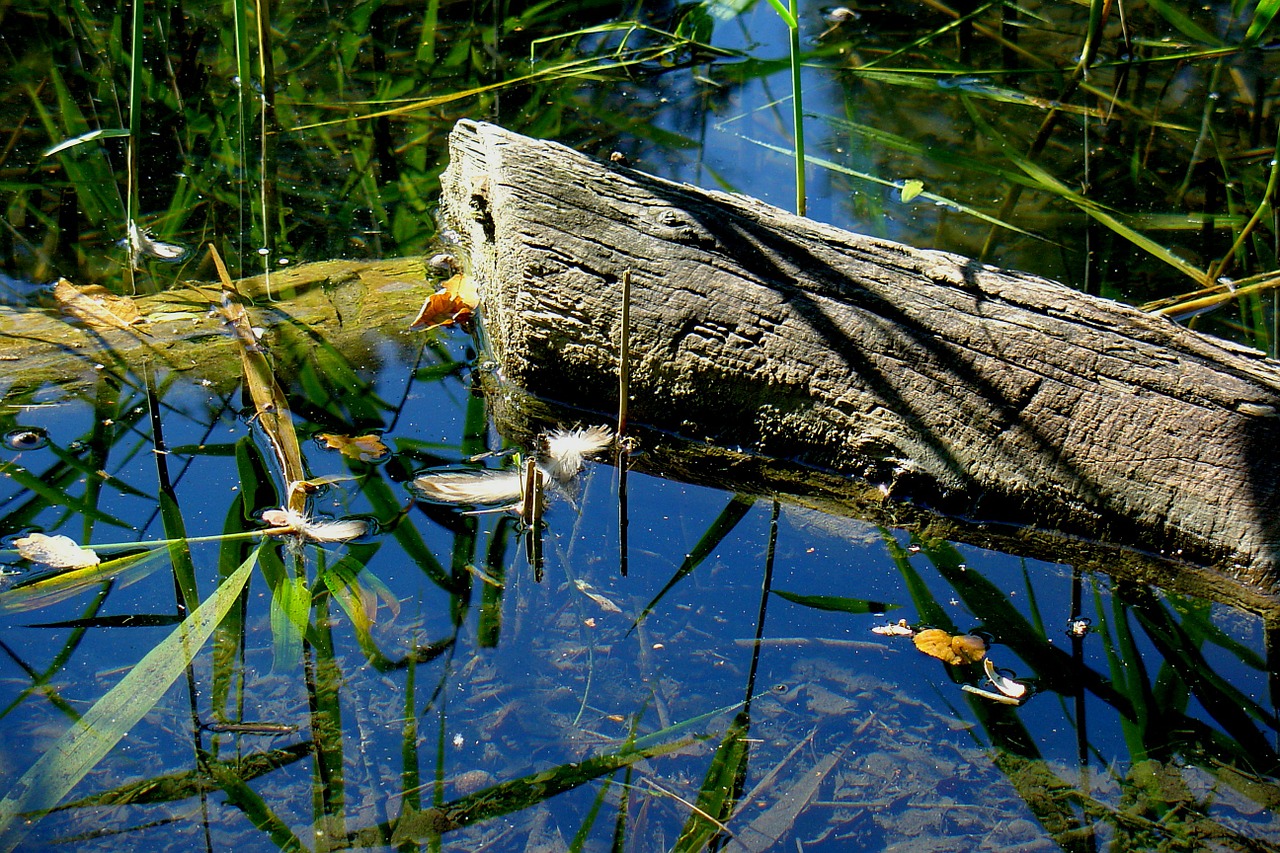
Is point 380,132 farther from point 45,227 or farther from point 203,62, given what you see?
point 45,227

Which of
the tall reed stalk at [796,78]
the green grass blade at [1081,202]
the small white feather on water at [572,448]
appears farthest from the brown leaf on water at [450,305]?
the green grass blade at [1081,202]

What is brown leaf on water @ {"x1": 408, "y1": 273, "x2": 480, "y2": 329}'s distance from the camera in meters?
2.84

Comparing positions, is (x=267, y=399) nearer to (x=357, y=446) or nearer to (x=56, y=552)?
(x=357, y=446)

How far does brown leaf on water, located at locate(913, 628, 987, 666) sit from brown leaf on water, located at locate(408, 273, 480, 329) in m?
1.59

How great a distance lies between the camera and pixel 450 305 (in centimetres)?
288

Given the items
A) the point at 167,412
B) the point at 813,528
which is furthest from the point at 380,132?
the point at 813,528

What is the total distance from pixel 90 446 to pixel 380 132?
1977 mm

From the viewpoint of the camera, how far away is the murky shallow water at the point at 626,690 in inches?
63.2

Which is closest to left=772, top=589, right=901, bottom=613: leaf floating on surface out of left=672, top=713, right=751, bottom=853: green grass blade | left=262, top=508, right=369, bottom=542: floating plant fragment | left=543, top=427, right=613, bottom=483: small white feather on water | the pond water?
the pond water

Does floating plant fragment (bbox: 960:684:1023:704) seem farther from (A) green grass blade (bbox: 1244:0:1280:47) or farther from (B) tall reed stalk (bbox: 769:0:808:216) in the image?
(A) green grass blade (bbox: 1244:0:1280:47)

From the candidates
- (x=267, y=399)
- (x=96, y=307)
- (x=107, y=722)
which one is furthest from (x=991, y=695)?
(x=96, y=307)

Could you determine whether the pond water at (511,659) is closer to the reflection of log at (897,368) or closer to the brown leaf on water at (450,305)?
the brown leaf on water at (450,305)

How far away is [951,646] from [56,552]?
177 cm

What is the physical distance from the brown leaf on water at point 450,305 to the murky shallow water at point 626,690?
0.65m
